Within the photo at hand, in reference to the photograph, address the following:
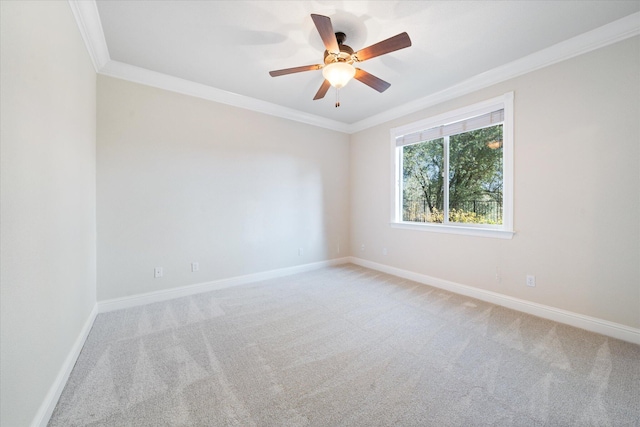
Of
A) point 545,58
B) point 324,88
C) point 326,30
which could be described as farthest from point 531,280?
point 326,30

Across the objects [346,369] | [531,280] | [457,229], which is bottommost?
[346,369]

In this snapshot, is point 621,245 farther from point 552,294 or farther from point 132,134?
point 132,134

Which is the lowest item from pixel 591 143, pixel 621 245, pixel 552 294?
pixel 552 294

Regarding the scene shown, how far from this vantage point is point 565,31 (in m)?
2.23

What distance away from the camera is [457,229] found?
3334 millimetres

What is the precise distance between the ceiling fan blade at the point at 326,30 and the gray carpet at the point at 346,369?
2428mm

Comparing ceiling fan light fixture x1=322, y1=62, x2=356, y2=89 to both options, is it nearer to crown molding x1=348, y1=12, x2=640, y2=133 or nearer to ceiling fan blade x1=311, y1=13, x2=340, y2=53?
ceiling fan blade x1=311, y1=13, x2=340, y2=53

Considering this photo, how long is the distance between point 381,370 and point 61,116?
286 centimetres

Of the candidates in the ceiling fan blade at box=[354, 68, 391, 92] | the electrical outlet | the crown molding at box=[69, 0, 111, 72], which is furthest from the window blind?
the crown molding at box=[69, 0, 111, 72]

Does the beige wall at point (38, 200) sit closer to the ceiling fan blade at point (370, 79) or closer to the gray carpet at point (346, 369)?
the gray carpet at point (346, 369)

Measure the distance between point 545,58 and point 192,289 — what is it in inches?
190

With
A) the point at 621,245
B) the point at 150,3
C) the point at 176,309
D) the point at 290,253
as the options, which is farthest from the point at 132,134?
the point at 621,245

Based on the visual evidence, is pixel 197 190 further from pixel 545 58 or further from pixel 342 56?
pixel 545 58

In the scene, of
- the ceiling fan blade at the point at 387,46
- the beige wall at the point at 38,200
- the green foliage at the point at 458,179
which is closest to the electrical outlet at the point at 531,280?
the green foliage at the point at 458,179
